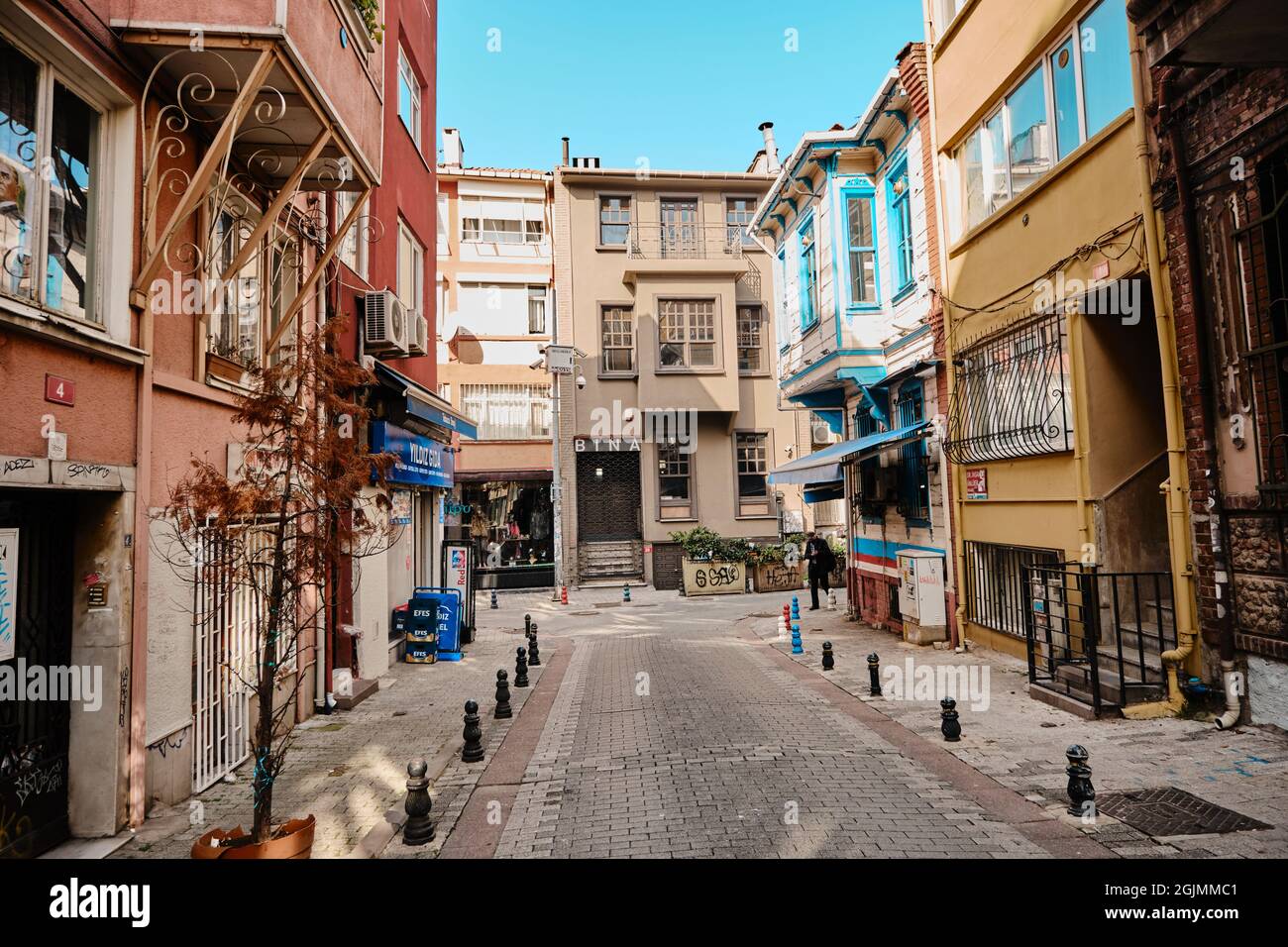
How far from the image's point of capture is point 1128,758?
22.0 ft

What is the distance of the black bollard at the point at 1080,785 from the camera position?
546 centimetres

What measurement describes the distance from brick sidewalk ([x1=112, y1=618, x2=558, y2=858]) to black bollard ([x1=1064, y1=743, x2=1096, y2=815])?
491cm

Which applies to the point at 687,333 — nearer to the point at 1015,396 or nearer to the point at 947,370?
the point at 947,370

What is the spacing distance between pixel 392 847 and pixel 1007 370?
32.9ft

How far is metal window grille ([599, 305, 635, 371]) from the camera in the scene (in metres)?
28.0

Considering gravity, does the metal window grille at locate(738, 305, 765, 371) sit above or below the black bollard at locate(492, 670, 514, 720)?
above

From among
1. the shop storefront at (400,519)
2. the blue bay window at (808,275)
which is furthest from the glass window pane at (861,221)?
the shop storefront at (400,519)

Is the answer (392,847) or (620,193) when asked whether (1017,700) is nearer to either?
(392,847)

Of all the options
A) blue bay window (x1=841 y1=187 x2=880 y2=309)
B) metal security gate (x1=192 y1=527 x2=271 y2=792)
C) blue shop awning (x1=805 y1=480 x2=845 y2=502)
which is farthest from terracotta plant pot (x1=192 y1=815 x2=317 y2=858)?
blue shop awning (x1=805 y1=480 x2=845 y2=502)

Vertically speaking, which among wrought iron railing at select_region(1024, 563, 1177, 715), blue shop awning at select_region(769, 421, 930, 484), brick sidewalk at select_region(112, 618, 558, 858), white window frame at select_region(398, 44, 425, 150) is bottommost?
brick sidewalk at select_region(112, 618, 558, 858)

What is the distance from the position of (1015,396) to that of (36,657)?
37.5ft

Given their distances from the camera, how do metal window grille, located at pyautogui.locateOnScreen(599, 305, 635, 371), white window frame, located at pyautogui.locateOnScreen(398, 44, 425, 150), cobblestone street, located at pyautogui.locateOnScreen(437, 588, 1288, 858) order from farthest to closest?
metal window grille, located at pyautogui.locateOnScreen(599, 305, 635, 371), white window frame, located at pyautogui.locateOnScreen(398, 44, 425, 150), cobblestone street, located at pyautogui.locateOnScreen(437, 588, 1288, 858)

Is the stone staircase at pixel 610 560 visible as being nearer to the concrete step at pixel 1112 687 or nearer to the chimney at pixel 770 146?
the chimney at pixel 770 146

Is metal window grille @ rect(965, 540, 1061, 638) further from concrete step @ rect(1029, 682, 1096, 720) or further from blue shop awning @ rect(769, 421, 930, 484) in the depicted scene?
blue shop awning @ rect(769, 421, 930, 484)
